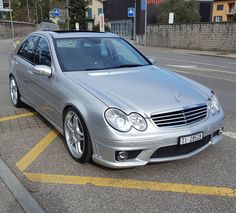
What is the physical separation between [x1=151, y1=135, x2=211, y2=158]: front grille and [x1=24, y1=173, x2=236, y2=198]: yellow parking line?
0.32 m

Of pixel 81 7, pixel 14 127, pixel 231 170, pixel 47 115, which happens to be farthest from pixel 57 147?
pixel 81 7

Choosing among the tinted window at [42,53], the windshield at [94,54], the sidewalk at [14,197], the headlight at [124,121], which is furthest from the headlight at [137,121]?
the tinted window at [42,53]

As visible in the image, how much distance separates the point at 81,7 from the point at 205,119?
56276 millimetres

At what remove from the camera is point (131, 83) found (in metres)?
4.06

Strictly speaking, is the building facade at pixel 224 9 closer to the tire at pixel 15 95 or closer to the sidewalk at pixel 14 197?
the tire at pixel 15 95

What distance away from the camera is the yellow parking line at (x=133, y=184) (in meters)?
3.35

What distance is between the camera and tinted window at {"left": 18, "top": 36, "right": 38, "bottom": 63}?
556 cm

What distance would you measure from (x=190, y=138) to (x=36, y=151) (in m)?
2.10

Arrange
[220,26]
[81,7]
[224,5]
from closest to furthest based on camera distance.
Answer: [220,26], [81,7], [224,5]

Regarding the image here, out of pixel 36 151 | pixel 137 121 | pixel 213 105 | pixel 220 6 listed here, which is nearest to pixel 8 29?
pixel 220 6

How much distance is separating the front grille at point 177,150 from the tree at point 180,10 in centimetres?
4260

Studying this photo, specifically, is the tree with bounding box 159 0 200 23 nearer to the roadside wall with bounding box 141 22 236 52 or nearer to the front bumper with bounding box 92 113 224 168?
the roadside wall with bounding box 141 22 236 52

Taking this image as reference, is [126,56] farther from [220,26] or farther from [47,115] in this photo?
[220,26]

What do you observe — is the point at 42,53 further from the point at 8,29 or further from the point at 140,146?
the point at 8,29
